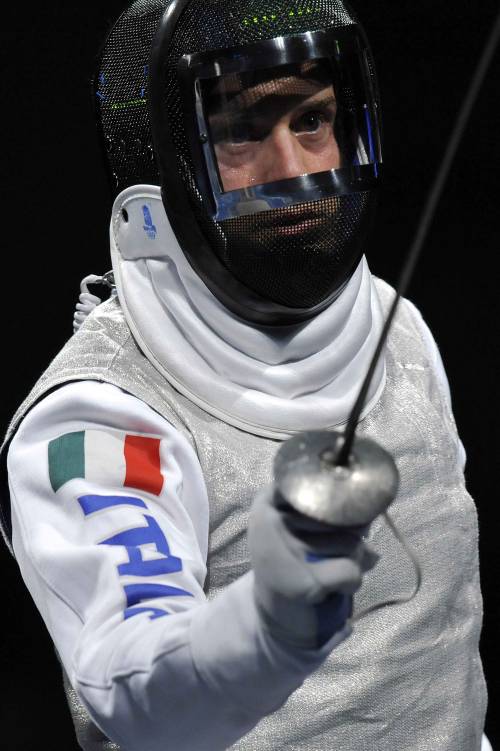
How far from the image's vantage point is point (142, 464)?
1104 mm

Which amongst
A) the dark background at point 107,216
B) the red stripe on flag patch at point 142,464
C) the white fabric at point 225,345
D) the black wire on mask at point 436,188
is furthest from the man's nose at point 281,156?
the dark background at point 107,216

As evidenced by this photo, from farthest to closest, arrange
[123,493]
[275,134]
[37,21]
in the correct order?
1. [37,21]
2. [275,134]
3. [123,493]

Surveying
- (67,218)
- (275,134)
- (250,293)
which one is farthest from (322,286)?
(67,218)

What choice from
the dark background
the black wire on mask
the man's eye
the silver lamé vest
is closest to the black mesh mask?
the man's eye

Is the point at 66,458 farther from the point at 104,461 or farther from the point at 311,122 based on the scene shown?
the point at 311,122

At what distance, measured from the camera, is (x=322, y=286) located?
1.37 meters

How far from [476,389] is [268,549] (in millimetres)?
1762

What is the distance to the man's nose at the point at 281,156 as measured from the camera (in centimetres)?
131

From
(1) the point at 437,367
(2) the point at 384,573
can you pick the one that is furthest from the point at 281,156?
(2) the point at 384,573

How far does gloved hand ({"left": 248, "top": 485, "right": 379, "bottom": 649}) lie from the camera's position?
0.80 m

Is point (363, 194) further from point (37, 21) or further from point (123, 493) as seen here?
point (37, 21)

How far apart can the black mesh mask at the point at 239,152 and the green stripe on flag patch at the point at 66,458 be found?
0.31 metres

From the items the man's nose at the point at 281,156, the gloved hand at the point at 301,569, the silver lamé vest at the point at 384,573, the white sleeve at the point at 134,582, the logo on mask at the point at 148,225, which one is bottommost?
the silver lamé vest at the point at 384,573

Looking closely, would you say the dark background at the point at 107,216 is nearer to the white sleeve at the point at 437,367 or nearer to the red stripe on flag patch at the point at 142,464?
the white sleeve at the point at 437,367
